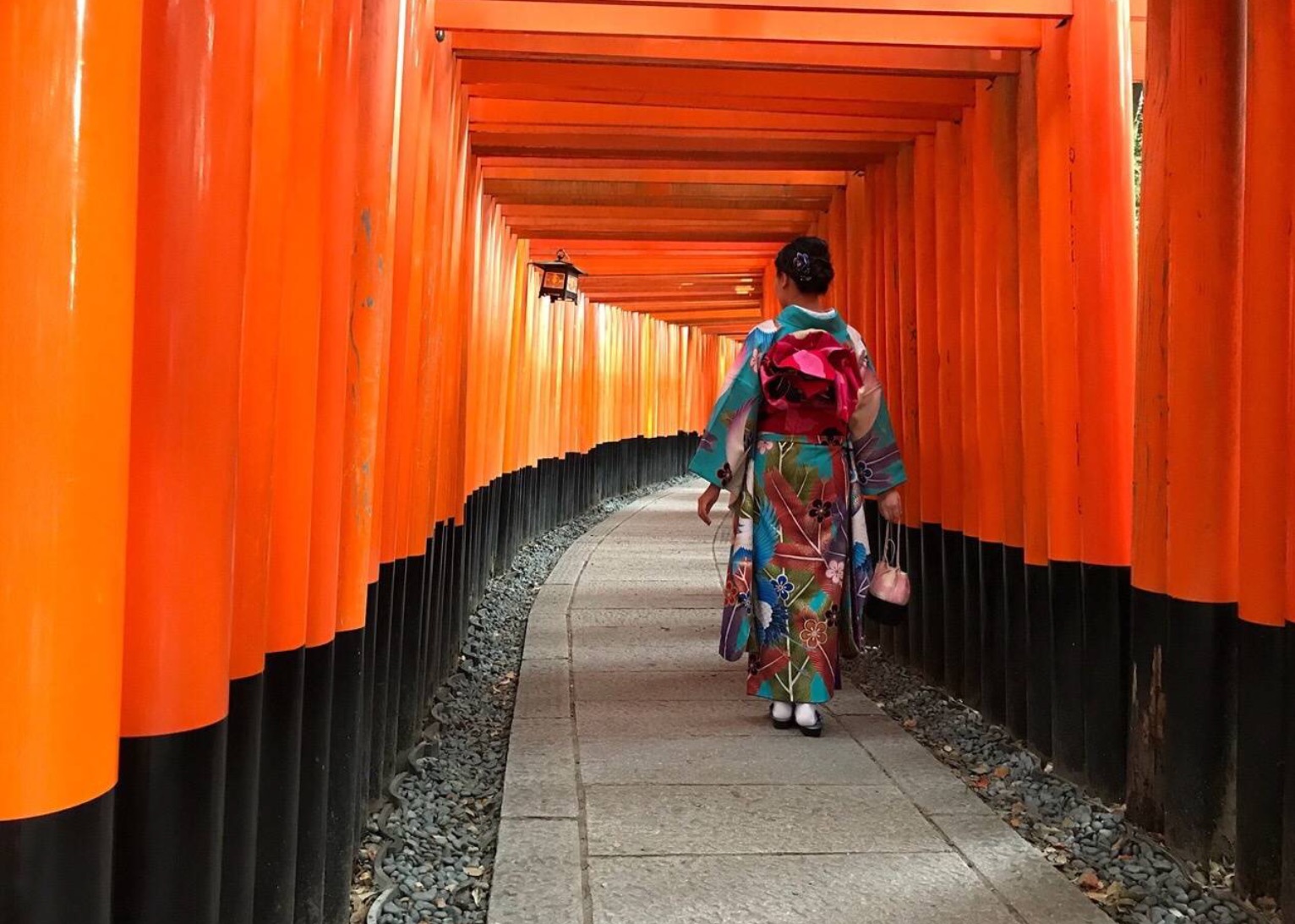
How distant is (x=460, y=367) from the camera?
4.99 meters

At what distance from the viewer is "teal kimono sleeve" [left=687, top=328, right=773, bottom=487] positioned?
4.11 m

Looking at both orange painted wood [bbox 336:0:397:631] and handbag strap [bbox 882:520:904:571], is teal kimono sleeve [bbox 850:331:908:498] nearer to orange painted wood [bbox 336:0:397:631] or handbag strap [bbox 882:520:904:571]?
handbag strap [bbox 882:520:904:571]

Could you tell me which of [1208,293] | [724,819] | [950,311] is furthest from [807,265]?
[724,819]

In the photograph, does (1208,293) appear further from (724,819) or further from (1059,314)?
(724,819)

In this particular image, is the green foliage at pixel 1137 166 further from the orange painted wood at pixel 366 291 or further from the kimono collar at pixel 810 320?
the orange painted wood at pixel 366 291

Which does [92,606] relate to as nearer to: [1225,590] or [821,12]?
[1225,590]

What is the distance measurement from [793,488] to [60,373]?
10.7 feet

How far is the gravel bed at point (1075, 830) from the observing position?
2.54 m

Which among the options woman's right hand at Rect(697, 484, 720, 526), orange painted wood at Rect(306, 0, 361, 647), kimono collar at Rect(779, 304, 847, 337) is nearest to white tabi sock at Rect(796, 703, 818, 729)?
woman's right hand at Rect(697, 484, 720, 526)

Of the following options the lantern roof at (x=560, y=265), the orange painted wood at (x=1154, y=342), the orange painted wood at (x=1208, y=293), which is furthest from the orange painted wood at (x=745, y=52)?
the lantern roof at (x=560, y=265)

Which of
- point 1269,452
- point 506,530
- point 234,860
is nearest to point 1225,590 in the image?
point 1269,452

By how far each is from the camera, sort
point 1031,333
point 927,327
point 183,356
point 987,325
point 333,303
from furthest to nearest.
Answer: point 927,327 → point 987,325 → point 1031,333 → point 333,303 → point 183,356

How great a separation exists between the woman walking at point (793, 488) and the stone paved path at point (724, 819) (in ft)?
1.01

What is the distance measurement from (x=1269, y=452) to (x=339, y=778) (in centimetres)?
227
